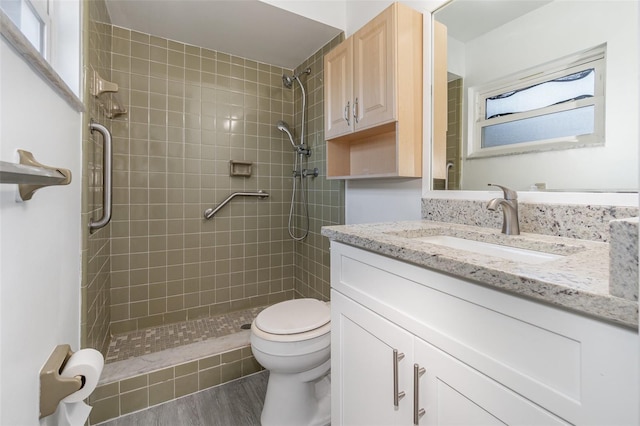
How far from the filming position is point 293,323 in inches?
53.7

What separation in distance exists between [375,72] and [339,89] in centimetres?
28

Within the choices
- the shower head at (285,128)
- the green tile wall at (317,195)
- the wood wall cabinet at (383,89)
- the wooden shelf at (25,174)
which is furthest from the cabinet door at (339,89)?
the wooden shelf at (25,174)

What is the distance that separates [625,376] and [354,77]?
4.88ft

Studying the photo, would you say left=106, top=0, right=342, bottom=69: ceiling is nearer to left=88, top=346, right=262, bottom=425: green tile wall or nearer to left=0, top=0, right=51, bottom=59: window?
left=0, top=0, right=51, bottom=59: window

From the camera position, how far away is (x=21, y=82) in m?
0.59

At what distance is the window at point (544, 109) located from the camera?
882 mm

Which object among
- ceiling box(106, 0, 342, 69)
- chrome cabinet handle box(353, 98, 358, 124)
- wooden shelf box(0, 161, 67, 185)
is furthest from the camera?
ceiling box(106, 0, 342, 69)

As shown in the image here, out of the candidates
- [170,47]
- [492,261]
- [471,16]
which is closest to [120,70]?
[170,47]

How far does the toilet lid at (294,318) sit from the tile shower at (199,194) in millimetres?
491

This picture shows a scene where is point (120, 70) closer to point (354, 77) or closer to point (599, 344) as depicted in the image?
point (354, 77)

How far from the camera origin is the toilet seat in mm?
1293

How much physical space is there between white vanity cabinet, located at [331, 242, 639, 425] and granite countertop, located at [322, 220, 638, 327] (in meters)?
0.03

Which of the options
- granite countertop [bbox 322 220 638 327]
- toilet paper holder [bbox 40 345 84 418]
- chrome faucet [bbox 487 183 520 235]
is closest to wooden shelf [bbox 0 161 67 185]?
toilet paper holder [bbox 40 345 84 418]

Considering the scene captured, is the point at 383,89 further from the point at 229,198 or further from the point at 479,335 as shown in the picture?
the point at 229,198
